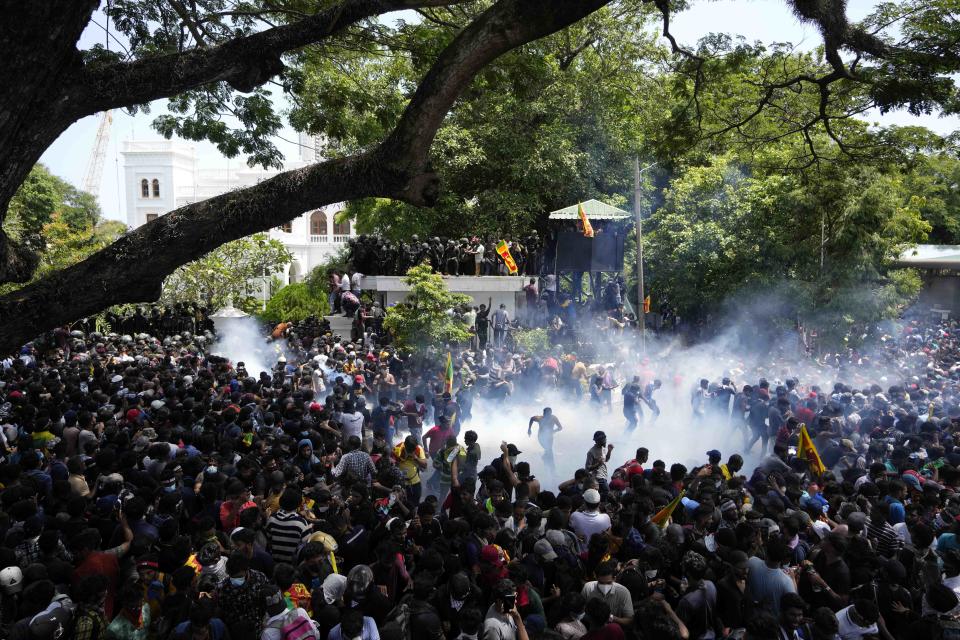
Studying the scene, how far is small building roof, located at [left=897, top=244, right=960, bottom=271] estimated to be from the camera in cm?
3142

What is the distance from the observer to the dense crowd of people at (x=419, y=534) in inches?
185

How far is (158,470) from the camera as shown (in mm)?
7297

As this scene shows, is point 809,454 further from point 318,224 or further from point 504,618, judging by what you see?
point 318,224

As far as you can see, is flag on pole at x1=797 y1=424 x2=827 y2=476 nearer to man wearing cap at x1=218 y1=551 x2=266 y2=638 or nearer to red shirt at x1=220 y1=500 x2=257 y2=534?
red shirt at x1=220 y1=500 x2=257 y2=534

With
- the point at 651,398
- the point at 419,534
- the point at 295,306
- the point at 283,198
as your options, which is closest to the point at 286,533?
the point at 419,534

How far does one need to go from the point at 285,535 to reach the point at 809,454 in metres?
6.10

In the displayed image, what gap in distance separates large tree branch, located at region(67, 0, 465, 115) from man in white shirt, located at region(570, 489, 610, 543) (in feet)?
13.7

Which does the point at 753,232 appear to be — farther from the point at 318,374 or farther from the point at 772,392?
the point at 318,374

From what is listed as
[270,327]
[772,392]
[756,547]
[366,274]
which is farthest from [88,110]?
[270,327]

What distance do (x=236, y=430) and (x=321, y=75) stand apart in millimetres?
4574

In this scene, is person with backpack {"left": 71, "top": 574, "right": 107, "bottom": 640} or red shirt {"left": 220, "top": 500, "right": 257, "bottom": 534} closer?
person with backpack {"left": 71, "top": 574, "right": 107, "bottom": 640}

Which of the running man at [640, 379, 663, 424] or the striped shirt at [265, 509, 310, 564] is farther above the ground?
the striped shirt at [265, 509, 310, 564]

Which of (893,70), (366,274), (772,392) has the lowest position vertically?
(772,392)

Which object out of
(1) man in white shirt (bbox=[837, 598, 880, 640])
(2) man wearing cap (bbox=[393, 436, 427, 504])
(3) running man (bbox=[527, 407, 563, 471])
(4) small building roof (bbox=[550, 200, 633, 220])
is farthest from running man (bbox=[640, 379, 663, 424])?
(1) man in white shirt (bbox=[837, 598, 880, 640])
